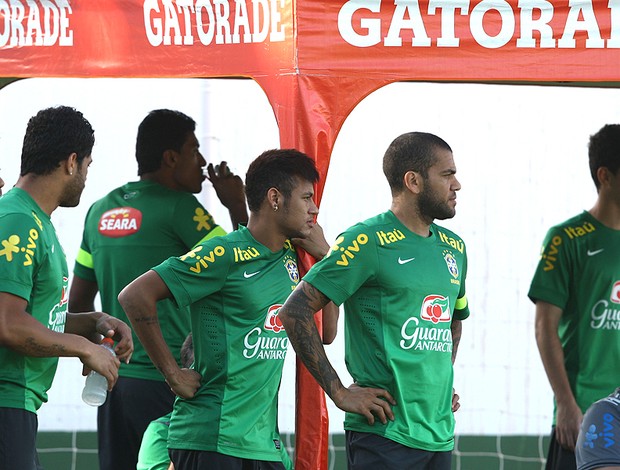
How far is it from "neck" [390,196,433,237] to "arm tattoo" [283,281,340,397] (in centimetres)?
44

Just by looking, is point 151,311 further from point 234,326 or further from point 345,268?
point 345,268

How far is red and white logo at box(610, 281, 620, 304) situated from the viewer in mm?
5234

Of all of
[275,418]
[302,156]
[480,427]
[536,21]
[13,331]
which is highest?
[536,21]

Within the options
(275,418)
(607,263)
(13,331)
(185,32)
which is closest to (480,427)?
(607,263)

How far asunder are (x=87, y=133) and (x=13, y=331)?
2.51 feet

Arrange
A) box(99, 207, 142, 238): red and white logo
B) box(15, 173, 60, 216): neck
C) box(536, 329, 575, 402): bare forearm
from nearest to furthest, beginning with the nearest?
box(15, 173, 60, 216): neck → box(536, 329, 575, 402): bare forearm → box(99, 207, 142, 238): red and white logo

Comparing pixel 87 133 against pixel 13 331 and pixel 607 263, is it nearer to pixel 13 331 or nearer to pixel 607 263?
pixel 13 331

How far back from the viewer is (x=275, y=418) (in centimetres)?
443

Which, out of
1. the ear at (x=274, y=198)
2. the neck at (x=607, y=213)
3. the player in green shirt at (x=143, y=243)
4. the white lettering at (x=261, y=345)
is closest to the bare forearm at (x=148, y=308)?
the white lettering at (x=261, y=345)

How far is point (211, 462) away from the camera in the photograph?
14.0 ft

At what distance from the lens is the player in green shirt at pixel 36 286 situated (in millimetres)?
3752

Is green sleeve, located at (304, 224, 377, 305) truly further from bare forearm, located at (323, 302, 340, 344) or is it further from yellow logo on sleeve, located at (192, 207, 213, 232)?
yellow logo on sleeve, located at (192, 207, 213, 232)

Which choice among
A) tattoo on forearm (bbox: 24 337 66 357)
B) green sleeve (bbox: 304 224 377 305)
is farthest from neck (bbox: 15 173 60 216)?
green sleeve (bbox: 304 224 377 305)

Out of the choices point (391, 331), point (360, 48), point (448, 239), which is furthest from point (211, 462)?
point (360, 48)
